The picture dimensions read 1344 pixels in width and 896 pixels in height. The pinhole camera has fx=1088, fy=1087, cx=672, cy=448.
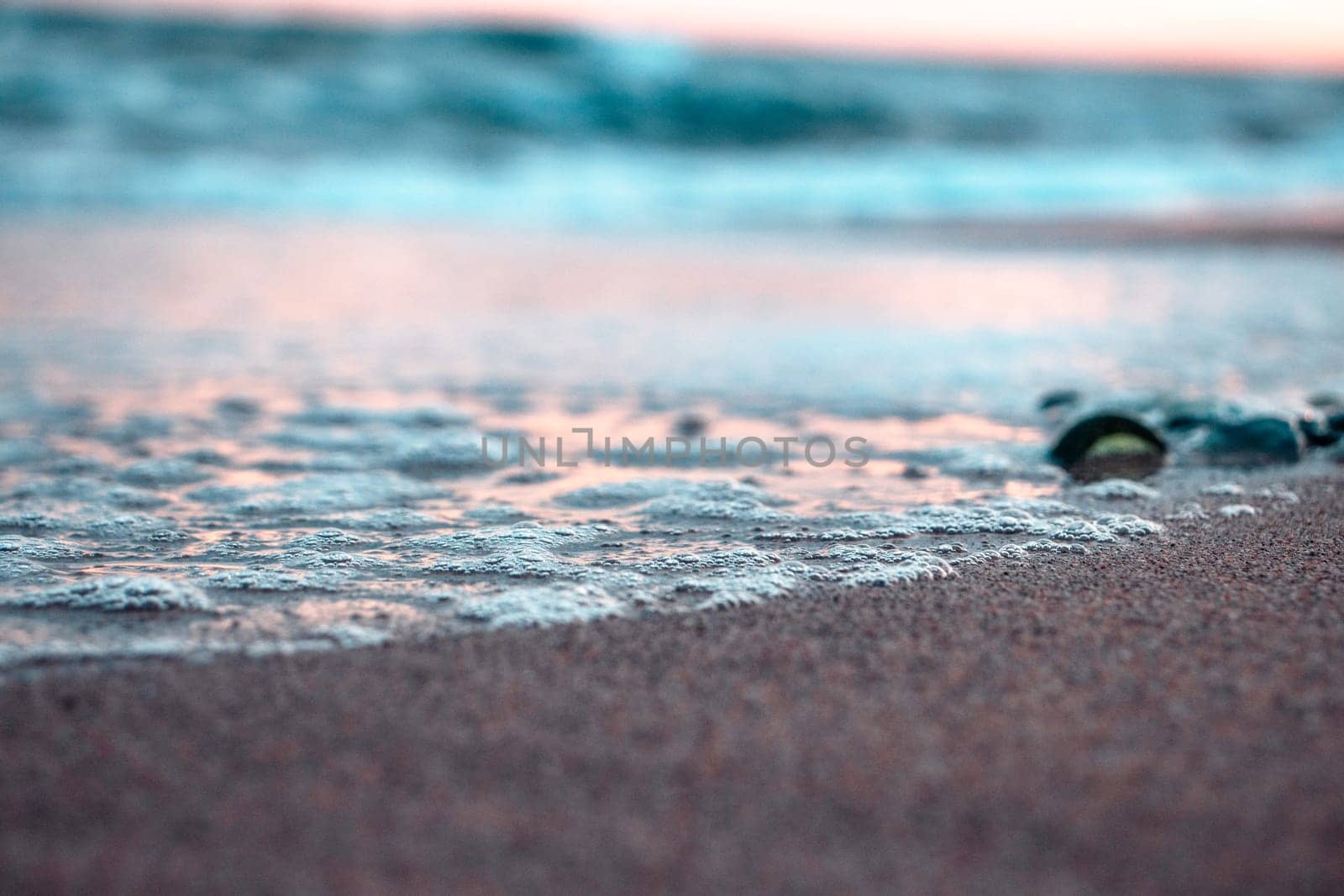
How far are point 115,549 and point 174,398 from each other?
163cm

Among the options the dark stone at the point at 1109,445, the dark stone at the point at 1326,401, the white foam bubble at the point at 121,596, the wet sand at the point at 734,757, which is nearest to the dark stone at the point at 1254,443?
the dark stone at the point at 1109,445

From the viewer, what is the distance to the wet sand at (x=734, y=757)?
3.76 feet

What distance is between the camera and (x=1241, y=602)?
1.84 meters

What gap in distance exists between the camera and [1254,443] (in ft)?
9.70

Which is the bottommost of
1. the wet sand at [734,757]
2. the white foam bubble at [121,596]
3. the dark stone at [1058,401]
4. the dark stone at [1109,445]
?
the wet sand at [734,757]

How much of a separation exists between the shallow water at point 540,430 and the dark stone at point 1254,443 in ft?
0.68

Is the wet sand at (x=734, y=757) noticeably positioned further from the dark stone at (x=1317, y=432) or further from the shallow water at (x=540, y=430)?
the dark stone at (x=1317, y=432)

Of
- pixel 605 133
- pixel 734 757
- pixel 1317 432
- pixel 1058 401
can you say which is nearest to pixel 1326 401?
pixel 1317 432

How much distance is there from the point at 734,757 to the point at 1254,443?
223 centimetres

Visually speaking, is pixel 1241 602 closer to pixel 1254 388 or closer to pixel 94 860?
pixel 94 860

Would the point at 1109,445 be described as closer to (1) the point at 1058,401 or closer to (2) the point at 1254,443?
(2) the point at 1254,443

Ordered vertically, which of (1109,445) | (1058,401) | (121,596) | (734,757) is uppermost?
(1058,401)

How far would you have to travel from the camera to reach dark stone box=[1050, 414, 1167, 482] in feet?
9.38

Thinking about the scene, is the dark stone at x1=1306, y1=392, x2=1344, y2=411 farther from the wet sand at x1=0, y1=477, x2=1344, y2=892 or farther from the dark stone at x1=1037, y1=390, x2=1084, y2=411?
the wet sand at x1=0, y1=477, x2=1344, y2=892
